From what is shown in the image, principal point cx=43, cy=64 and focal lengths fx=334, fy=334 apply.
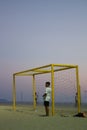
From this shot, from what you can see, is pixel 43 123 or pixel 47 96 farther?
pixel 47 96

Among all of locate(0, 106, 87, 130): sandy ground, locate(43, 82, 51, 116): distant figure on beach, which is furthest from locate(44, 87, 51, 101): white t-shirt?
locate(0, 106, 87, 130): sandy ground

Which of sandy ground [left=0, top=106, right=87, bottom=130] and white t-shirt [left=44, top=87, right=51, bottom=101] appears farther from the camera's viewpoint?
white t-shirt [left=44, top=87, right=51, bottom=101]

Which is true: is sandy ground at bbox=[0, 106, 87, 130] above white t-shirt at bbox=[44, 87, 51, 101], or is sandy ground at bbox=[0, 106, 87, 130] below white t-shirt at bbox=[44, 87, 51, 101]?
below

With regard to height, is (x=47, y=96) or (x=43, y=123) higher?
(x=47, y=96)

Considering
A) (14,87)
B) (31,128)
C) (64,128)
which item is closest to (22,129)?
(31,128)

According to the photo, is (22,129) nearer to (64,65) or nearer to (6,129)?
(6,129)

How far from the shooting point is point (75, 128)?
Answer: 984cm

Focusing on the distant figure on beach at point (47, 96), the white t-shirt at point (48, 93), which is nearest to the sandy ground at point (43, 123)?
the distant figure on beach at point (47, 96)

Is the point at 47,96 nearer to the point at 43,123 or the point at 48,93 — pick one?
the point at 48,93

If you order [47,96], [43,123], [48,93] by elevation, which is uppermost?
[48,93]

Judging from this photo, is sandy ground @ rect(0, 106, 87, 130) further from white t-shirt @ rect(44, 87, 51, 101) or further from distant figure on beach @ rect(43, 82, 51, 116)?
white t-shirt @ rect(44, 87, 51, 101)

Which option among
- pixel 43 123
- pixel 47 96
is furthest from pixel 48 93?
pixel 43 123

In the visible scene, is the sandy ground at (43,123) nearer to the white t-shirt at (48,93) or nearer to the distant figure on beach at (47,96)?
the distant figure on beach at (47,96)

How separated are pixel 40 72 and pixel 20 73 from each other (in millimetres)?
1335
